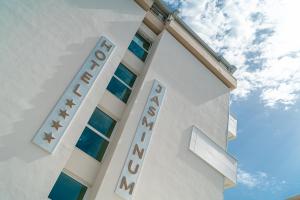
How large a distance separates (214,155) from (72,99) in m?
8.23

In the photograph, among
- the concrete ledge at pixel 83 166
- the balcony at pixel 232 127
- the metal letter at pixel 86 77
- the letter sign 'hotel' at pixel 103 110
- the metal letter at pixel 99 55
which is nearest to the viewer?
the letter sign 'hotel' at pixel 103 110

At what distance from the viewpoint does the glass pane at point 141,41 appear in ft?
52.8

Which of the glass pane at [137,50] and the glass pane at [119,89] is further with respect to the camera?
the glass pane at [137,50]

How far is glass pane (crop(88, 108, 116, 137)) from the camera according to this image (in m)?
11.8

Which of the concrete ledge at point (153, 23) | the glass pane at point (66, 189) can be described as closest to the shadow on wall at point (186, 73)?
the concrete ledge at point (153, 23)

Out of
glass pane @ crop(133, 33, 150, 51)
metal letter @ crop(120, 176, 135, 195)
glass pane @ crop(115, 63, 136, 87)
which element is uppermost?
glass pane @ crop(133, 33, 150, 51)

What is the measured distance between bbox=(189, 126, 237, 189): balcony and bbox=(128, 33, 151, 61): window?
5.08 metres

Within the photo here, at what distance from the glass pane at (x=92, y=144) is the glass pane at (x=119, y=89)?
252 cm

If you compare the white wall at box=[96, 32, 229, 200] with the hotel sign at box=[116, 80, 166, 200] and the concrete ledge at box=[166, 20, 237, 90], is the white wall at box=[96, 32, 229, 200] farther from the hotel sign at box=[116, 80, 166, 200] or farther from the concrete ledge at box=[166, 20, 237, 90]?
the concrete ledge at box=[166, 20, 237, 90]

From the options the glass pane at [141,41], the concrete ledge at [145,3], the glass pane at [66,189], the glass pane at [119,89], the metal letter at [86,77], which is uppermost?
the concrete ledge at [145,3]

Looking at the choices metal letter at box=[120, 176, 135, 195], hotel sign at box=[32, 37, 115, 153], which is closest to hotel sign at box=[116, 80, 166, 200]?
metal letter at box=[120, 176, 135, 195]

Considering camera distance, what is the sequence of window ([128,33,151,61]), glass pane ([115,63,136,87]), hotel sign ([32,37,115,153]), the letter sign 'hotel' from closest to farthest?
the letter sign 'hotel' → hotel sign ([32,37,115,153]) → glass pane ([115,63,136,87]) → window ([128,33,151,61])

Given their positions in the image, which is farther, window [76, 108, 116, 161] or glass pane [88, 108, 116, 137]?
glass pane [88, 108, 116, 137]

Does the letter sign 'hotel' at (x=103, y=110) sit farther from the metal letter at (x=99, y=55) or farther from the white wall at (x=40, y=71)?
the metal letter at (x=99, y=55)
